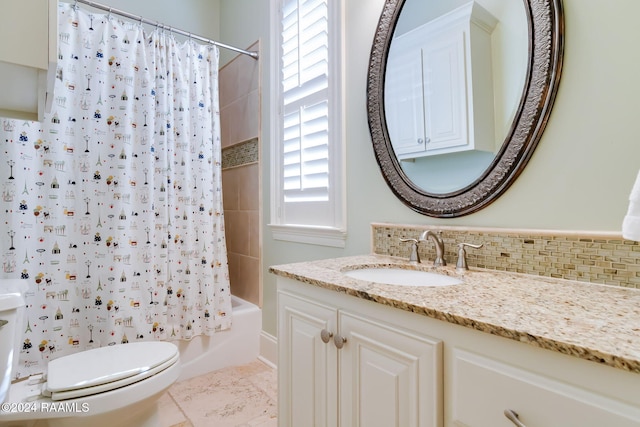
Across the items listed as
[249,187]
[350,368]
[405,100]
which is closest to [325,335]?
[350,368]

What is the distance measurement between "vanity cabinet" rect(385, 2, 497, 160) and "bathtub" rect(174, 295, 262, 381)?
4.96 ft

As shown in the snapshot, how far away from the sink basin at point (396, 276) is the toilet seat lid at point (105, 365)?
32.5 inches

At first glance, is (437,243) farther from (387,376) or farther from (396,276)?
(387,376)

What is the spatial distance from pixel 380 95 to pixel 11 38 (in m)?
1.21

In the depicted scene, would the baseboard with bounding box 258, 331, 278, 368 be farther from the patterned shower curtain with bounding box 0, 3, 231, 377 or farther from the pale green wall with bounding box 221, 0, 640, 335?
the pale green wall with bounding box 221, 0, 640, 335

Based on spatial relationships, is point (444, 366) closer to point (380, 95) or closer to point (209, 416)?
point (380, 95)

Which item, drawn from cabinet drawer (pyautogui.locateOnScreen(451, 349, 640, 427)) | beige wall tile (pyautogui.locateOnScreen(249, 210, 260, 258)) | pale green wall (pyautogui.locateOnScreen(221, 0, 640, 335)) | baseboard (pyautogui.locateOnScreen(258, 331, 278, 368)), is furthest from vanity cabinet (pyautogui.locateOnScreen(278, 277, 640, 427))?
beige wall tile (pyautogui.locateOnScreen(249, 210, 260, 258))

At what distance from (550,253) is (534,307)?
1.13ft

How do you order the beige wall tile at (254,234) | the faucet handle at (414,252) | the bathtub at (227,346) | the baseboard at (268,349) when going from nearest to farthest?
the faucet handle at (414,252) → the bathtub at (227,346) → the baseboard at (268,349) → the beige wall tile at (254,234)

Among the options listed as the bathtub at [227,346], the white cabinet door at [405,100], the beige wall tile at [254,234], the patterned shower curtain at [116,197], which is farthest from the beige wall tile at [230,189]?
the white cabinet door at [405,100]

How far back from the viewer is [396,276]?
4.05 feet

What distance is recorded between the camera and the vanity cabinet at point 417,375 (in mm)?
521

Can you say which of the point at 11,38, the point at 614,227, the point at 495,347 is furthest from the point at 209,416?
the point at 614,227

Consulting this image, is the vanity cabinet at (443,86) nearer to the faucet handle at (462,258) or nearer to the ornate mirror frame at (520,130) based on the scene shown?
the ornate mirror frame at (520,130)
